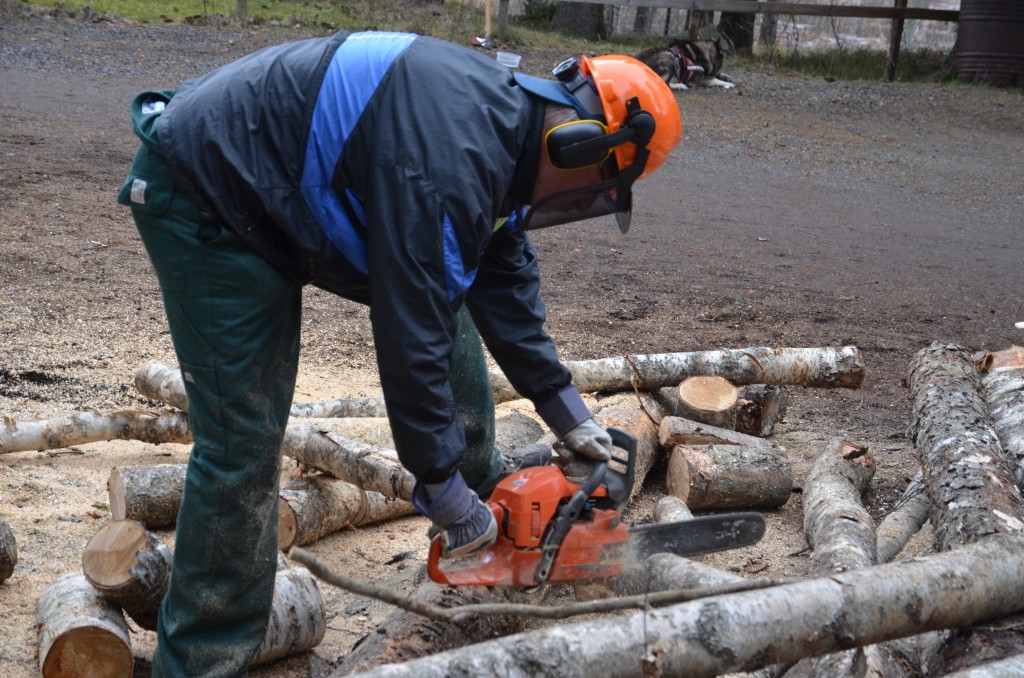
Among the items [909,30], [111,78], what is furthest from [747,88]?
[111,78]

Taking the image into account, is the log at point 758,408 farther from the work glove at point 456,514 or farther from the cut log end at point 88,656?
the cut log end at point 88,656

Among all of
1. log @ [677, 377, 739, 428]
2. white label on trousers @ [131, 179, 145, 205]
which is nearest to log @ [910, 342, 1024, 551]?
log @ [677, 377, 739, 428]

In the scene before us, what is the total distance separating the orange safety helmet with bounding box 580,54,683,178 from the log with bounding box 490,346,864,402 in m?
2.30

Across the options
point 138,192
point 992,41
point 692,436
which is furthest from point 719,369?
point 992,41

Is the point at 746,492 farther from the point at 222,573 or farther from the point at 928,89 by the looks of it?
the point at 928,89

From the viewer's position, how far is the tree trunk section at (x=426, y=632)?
2.71 m

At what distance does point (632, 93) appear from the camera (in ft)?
8.55

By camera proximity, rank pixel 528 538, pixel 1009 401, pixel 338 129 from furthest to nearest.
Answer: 1. pixel 1009 401
2. pixel 528 538
3. pixel 338 129

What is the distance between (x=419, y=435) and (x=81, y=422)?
8.06 feet

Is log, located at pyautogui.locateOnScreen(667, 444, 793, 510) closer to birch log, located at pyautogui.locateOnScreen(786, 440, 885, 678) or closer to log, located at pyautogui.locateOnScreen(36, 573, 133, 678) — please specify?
birch log, located at pyautogui.locateOnScreen(786, 440, 885, 678)

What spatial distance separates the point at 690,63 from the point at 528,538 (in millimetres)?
13552

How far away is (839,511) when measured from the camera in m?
3.83

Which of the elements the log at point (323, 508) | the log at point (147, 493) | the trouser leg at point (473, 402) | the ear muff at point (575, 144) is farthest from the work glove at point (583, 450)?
the log at point (147, 493)

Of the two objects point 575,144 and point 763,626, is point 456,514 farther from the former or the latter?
point 575,144
